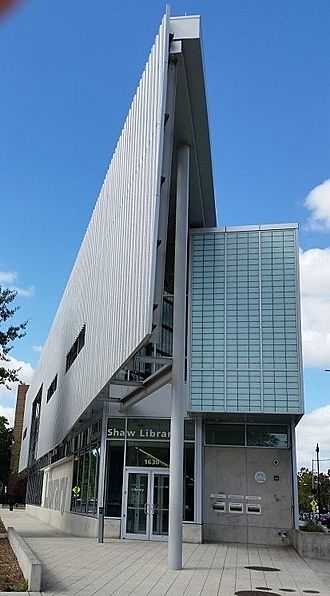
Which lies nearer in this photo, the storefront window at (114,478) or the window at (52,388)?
the storefront window at (114,478)

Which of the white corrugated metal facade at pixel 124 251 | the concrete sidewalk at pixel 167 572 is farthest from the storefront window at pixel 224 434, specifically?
the white corrugated metal facade at pixel 124 251

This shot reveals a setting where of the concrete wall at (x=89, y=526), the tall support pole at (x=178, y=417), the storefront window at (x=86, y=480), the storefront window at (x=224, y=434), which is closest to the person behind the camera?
the tall support pole at (x=178, y=417)

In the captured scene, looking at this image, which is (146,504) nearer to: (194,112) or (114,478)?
(114,478)

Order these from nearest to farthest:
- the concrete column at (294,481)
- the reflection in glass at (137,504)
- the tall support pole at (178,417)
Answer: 1. the tall support pole at (178,417)
2. the concrete column at (294,481)
3. the reflection in glass at (137,504)

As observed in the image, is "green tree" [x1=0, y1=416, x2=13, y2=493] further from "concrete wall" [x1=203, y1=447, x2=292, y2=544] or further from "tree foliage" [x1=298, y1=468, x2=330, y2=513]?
"concrete wall" [x1=203, y1=447, x2=292, y2=544]

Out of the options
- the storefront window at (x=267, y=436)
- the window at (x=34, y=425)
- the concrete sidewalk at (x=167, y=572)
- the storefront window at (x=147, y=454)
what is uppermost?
the window at (x=34, y=425)

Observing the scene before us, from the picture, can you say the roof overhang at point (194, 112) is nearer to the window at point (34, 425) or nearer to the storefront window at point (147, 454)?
the storefront window at point (147, 454)

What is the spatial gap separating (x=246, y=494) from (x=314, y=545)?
3.94 m

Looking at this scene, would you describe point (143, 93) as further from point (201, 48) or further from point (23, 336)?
point (23, 336)

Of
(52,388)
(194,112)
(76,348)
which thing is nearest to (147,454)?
(76,348)

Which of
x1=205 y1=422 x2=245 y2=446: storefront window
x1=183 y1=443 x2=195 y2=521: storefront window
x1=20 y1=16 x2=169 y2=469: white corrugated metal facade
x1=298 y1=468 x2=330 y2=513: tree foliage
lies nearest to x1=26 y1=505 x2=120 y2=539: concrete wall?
x1=183 y1=443 x2=195 y2=521: storefront window

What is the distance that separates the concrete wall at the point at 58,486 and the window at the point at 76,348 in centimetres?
491

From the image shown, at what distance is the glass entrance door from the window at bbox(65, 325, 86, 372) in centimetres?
622

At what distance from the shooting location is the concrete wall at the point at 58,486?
98.8 feet
